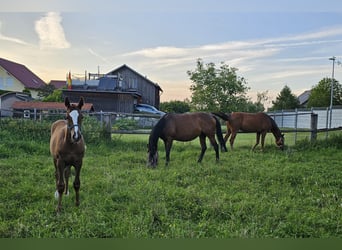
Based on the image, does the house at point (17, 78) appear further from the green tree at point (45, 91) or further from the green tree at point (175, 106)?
the green tree at point (175, 106)

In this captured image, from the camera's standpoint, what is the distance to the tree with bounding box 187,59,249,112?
4.92 m

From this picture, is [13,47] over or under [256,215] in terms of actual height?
over

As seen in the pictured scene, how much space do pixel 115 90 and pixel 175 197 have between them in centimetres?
133

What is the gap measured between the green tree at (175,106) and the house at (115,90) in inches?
32.0

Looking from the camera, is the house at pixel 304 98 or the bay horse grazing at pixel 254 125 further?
the bay horse grazing at pixel 254 125

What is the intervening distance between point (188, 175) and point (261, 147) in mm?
3363

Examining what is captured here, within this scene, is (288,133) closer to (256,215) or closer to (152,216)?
(256,215)

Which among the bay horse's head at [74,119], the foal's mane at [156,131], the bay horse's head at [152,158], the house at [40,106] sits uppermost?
the house at [40,106]

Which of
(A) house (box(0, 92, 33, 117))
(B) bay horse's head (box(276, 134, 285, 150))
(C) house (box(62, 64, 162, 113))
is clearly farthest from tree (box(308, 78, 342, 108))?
(A) house (box(0, 92, 33, 117))

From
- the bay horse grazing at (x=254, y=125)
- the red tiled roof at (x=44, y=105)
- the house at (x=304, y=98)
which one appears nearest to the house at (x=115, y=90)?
the red tiled roof at (x=44, y=105)

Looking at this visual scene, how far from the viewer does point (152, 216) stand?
2.65 metres

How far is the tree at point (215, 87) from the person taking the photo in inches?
194

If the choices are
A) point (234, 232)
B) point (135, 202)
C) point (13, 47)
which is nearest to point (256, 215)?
point (234, 232)

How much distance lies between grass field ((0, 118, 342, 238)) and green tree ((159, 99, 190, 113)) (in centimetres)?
96
